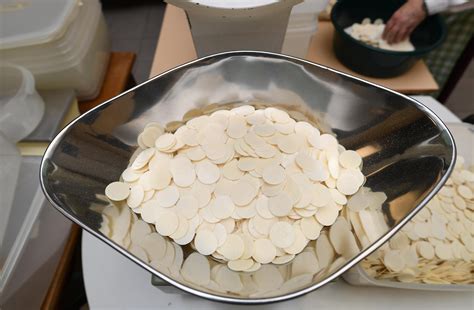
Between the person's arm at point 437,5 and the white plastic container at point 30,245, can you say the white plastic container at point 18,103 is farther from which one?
the person's arm at point 437,5

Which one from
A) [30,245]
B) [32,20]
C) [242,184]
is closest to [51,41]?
[32,20]

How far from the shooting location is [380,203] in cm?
41

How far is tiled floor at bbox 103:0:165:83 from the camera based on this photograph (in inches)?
58.4

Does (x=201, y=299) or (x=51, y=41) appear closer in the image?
(x=201, y=299)

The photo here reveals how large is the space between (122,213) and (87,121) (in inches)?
4.9

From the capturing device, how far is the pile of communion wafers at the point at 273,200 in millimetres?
397

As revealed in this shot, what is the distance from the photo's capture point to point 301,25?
1.97 feet

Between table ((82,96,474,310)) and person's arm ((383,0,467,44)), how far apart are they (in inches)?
20.6

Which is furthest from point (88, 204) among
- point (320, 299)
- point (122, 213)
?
point (320, 299)

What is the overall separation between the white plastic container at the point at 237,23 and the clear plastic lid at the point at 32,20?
0.93 feet

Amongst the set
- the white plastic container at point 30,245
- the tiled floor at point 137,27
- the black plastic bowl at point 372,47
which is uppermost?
the black plastic bowl at point 372,47

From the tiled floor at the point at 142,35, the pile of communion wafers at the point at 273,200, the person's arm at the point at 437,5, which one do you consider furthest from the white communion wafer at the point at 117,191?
the tiled floor at the point at 142,35

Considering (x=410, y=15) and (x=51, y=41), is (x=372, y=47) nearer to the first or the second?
(x=410, y=15)

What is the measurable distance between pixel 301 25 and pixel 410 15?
0.27m
